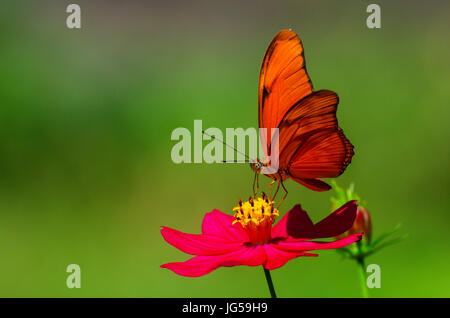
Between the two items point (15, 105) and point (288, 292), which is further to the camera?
point (15, 105)

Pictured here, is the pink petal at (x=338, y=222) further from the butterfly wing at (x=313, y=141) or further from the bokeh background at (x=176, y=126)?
the bokeh background at (x=176, y=126)

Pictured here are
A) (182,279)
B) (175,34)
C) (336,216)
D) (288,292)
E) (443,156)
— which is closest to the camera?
(336,216)

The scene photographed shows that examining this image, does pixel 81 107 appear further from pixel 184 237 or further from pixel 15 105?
pixel 184 237

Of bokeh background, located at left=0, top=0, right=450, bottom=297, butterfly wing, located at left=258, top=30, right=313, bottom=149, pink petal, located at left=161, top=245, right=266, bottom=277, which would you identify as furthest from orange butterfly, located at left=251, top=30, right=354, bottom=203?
bokeh background, located at left=0, top=0, right=450, bottom=297

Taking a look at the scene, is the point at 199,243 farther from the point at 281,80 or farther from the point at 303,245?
the point at 281,80

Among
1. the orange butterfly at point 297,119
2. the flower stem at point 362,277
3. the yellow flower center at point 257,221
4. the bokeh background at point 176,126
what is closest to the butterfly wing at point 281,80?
the orange butterfly at point 297,119

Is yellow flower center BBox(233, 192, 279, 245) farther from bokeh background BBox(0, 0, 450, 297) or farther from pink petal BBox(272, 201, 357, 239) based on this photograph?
bokeh background BBox(0, 0, 450, 297)

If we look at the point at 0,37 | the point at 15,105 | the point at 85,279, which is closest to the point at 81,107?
the point at 15,105
